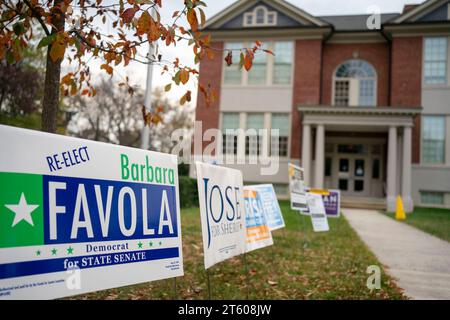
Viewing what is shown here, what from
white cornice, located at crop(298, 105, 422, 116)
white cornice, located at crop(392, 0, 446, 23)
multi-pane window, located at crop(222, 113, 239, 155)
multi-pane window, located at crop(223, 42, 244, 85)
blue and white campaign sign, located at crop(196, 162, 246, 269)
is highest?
white cornice, located at crop(392, 0, 446, 23)

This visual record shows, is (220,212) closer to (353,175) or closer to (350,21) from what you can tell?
(353,175)

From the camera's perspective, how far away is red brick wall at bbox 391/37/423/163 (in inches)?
914

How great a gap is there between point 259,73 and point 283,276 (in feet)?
68.6

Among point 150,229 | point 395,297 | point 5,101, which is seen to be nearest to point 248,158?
point 5,101

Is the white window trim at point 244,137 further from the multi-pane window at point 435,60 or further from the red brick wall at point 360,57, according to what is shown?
the multi-pane window at point 435,60

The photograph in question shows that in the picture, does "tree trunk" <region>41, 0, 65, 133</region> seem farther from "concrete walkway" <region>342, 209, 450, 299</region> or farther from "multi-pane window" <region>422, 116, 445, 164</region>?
"multi-pane window" <region>422, 116, 445, 164</region>

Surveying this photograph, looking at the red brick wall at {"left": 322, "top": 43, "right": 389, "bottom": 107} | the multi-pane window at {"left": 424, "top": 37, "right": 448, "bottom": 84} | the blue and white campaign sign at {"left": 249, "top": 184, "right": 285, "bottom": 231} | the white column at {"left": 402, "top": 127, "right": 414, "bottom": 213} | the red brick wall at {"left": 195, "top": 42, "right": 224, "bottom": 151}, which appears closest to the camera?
the blue and white campaign sign at {"left": 249, "top": 184, "right": 285, "bottom": 231}

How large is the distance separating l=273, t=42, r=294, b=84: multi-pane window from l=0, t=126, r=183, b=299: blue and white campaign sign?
22.6 meters

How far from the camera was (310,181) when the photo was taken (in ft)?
77.1

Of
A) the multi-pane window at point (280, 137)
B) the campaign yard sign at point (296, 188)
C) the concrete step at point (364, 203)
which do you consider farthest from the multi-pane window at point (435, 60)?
the campaign yard sign at point (296, 188)

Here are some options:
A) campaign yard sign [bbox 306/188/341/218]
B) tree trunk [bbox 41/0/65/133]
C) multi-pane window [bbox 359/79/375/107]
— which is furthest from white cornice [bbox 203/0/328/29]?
tree trunk [bbox 41/0/65/133]

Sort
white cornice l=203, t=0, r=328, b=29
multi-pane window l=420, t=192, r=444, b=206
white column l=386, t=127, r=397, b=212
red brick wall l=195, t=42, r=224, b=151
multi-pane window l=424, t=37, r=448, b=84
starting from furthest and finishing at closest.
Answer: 1. red brick wall l=195, t=42, r=224, b=151
2. white cornice l=203, t=0, r=328, b=29
3. multi-pane window l=420, t=192, r=444, b=206
4. multi-pane window l=424, t=37, r=448, b=84
5. white column l=386, t=127, r=397, b=212
